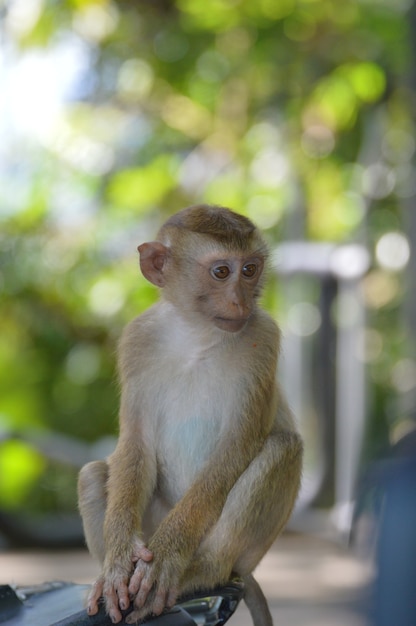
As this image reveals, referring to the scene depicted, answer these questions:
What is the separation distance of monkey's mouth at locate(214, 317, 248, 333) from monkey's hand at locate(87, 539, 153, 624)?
2.08ft

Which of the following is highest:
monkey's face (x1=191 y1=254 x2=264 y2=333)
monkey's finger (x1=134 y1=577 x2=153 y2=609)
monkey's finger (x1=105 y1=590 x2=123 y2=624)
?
monkey's face (x1=191 y1=254 x2=264 y2=333)

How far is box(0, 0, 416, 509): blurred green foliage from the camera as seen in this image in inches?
346

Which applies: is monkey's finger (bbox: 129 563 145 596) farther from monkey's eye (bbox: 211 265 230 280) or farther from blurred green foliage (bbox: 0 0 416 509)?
blurred green foliage (bbox: 0 0 416 509)

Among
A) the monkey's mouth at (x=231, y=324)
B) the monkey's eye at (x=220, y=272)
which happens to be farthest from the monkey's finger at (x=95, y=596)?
the monkey's eye at (x=220, y=272)

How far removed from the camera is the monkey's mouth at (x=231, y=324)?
8.61ft

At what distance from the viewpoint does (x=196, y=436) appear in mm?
2783

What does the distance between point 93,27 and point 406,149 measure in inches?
133

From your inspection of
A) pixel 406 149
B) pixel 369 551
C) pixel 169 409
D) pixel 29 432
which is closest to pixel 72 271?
pixel 29 432

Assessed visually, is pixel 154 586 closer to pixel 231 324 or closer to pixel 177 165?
pixel 231 324

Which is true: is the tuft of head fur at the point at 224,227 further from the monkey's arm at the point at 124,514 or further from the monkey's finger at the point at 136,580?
the monkey's finger at the point at 136,580

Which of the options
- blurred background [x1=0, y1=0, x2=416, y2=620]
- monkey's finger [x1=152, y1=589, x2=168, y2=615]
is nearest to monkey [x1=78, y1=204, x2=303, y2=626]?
monkey's finger [x1=152, y1=589, x2=168, y2=615]

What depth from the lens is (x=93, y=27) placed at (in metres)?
9.58

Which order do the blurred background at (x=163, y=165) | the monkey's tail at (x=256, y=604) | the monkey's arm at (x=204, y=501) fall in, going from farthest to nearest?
1. the blurred background at (x=163, y=165)
2. the monkey's tail at (x=256, y=604)
3. the monkey's arm at (x=204, y=501)

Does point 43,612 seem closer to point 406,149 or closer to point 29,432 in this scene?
point 29,432
